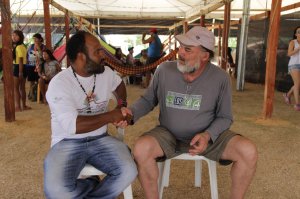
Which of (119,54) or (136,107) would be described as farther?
(119,54)

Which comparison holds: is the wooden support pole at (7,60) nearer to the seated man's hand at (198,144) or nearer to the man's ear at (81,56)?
the man's ear at (81,56)

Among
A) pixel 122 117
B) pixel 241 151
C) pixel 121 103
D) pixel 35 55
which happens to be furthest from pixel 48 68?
pixel 241 151

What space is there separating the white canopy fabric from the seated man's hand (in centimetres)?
688

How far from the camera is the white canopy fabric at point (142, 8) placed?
30.5ft

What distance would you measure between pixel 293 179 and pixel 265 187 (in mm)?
287

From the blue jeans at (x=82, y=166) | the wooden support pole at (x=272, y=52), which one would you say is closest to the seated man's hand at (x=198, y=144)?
the blue jeans at (x=82, y=166)

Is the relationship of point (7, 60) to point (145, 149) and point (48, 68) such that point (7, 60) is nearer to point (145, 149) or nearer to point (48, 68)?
point (48, 68)

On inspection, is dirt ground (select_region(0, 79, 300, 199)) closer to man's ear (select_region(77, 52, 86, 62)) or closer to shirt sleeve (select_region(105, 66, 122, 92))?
shirt sleeve (select_region(105, 66, 122, 92))

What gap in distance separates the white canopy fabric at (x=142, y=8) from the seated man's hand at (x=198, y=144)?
271 inches

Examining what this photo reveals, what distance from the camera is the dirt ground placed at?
2.18 m

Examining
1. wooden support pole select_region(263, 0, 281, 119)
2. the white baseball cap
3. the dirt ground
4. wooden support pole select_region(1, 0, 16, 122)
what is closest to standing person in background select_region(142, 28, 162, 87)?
the dirt ground

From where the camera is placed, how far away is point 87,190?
5.54 feet

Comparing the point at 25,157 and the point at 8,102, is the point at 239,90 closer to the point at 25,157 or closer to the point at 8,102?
the point at 8,102

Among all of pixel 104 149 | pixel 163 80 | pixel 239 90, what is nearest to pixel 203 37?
pixel 163 80
